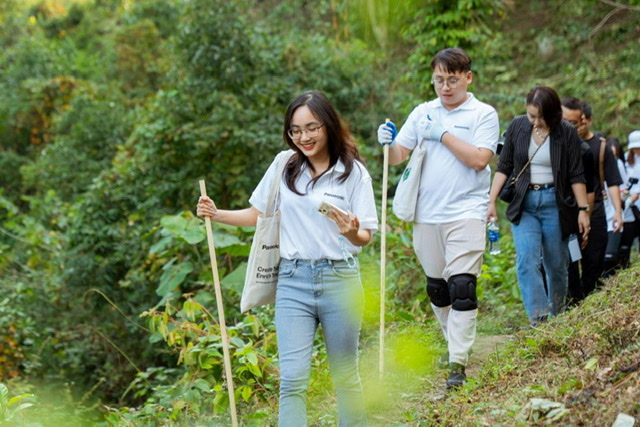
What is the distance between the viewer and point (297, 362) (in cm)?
376

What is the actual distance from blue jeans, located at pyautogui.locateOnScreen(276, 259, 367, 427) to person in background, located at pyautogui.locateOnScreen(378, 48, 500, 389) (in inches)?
44.3

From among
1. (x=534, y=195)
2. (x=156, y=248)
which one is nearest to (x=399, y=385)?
(x=534, y=195)

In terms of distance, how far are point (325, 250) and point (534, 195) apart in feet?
8.12

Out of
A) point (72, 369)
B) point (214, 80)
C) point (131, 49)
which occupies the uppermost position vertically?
point (131, 49)

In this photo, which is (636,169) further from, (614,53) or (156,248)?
(614,53)

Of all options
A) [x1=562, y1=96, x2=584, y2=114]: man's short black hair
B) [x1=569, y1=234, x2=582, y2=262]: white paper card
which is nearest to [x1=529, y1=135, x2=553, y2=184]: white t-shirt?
[x1=569, y1=234, x2=582, y2=262]: white paper card

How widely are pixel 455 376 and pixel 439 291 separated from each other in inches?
24.1

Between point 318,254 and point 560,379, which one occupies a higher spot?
point 318,254

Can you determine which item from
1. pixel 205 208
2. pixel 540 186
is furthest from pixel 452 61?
pixel 205 208

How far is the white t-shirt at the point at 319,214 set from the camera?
382 cm

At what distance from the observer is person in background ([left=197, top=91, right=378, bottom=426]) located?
3.80 metres

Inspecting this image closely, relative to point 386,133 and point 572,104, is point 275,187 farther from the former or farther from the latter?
point 572,104

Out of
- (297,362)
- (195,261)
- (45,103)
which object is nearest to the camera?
(297,362)

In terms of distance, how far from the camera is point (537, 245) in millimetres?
5766
